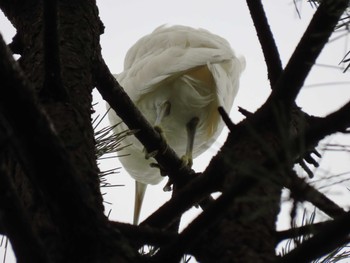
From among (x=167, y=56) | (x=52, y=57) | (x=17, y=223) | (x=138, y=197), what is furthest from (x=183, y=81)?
(x=17, y=223)

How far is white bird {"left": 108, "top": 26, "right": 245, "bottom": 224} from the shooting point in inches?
170

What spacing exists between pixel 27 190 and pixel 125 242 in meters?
0.34

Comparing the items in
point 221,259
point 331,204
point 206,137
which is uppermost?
point 206,137

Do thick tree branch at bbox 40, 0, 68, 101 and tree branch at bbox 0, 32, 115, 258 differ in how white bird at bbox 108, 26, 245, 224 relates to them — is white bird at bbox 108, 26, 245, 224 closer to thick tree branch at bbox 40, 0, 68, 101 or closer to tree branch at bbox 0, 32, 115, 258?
thick tree branch at bbox 40, 0, 68, 101

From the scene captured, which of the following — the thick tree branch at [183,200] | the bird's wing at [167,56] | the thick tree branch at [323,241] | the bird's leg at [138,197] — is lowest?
the thick tree branch at [323,241]

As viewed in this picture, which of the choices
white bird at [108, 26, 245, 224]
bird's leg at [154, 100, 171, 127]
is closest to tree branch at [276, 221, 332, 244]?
white bird at [108, 26, 245, 224]

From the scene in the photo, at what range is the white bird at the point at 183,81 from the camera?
433 centimetres

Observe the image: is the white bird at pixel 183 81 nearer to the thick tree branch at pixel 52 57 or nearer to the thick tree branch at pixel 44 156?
the thick tree branch at pixel 52 57

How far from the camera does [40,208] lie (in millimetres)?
1385

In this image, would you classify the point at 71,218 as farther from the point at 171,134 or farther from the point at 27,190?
the point at 171,134

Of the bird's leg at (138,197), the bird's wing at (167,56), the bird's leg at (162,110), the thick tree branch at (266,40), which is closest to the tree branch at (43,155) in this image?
the thick tree branch at (266,40)

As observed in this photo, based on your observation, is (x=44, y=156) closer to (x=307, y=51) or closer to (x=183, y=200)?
(x=183, y=200)

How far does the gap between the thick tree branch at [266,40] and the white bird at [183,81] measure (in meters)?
2.53

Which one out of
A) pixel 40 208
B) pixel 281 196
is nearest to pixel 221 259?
pixel 281 196
